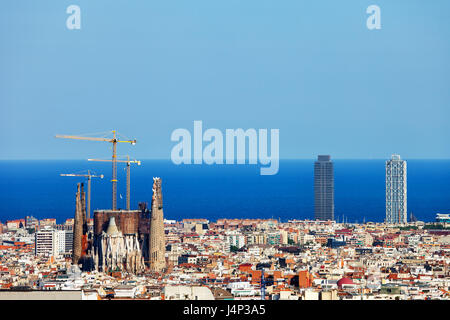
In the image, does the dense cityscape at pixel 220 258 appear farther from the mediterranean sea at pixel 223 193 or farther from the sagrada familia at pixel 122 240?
the mediterranean sea at pixel 223 193

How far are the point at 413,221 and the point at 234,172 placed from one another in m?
32.1

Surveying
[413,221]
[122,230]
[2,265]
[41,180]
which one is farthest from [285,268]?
[41,180]

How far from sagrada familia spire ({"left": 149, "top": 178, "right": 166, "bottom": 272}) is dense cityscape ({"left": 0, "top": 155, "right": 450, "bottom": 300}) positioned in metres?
0.02

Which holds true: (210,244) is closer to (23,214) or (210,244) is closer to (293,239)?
(293,239)

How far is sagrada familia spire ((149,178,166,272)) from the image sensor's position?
2238 centimetres

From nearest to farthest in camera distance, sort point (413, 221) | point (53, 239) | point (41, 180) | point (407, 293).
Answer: point (407, 293) < point (53, 239) < point (413, 221) < point (41, 180)

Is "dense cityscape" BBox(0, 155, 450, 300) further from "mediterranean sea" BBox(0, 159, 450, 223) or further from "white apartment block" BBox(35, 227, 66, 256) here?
"mediterranean sea" BBox(0, 159, 450, 223)

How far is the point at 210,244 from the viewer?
28.6m

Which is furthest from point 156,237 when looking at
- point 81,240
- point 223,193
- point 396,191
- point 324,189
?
point 223,193

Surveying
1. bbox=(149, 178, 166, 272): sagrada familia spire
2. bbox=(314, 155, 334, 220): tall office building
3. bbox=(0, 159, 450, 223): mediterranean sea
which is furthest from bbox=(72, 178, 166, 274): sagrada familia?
bbox=(314, 155, 334, 220): tall office building

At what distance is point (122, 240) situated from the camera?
22.6 meters

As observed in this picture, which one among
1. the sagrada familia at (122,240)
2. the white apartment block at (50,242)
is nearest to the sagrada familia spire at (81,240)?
the sagrada familia at (122,240)

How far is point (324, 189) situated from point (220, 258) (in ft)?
71.8

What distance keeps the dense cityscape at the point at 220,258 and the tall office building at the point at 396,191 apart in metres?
6.08
